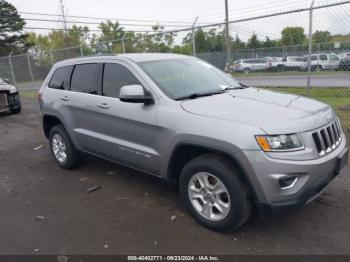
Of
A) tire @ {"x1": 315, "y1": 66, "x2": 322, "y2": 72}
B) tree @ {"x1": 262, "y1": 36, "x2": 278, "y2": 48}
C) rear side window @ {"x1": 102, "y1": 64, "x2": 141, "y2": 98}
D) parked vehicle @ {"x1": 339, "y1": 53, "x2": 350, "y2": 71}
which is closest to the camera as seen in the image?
rear side window @ {"x1": 102, "y1": 64, "x2": 141, "y2": 98}

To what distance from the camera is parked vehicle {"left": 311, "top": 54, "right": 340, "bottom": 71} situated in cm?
746

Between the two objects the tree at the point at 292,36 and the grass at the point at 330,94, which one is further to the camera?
the grass at the point at 330,94

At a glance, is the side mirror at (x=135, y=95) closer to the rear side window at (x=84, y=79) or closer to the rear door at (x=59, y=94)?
the rear side window at (x=84, y=79)

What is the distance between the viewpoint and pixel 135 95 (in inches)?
139

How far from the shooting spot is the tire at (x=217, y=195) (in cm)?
301

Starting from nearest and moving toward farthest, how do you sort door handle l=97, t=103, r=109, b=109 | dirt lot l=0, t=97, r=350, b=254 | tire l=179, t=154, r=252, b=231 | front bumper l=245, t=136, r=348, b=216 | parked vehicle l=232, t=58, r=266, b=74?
front bumper l=245, t=136, r=348, b=216
tire l=179, t=154, r=252, b=231
dirt lot l=0, t=97, r=350, b=254
door handle l=97, t=103, r=109, b=109
parked vehicle l=232, t=58, r=266, b=74

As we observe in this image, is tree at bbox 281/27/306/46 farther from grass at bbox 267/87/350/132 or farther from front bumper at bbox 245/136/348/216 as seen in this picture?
front bumper at bbox 245/136/348/216

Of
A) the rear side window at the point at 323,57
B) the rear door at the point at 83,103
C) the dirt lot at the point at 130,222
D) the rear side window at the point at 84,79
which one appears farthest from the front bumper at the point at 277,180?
the rear side window at the point at 323,57

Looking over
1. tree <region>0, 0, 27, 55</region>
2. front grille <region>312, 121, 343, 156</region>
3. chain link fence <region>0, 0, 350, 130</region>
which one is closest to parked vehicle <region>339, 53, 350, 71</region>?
chain link fence <region>0, 0, 350, 130</region>

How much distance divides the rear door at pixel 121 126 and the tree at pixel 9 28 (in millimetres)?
46738

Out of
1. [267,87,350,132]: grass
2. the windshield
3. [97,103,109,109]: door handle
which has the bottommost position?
[267,87,350,132]: grass

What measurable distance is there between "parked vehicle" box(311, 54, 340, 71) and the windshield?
13.5ft

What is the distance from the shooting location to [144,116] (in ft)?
12.0

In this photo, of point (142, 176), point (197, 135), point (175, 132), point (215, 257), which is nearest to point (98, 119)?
point (142, 176)
